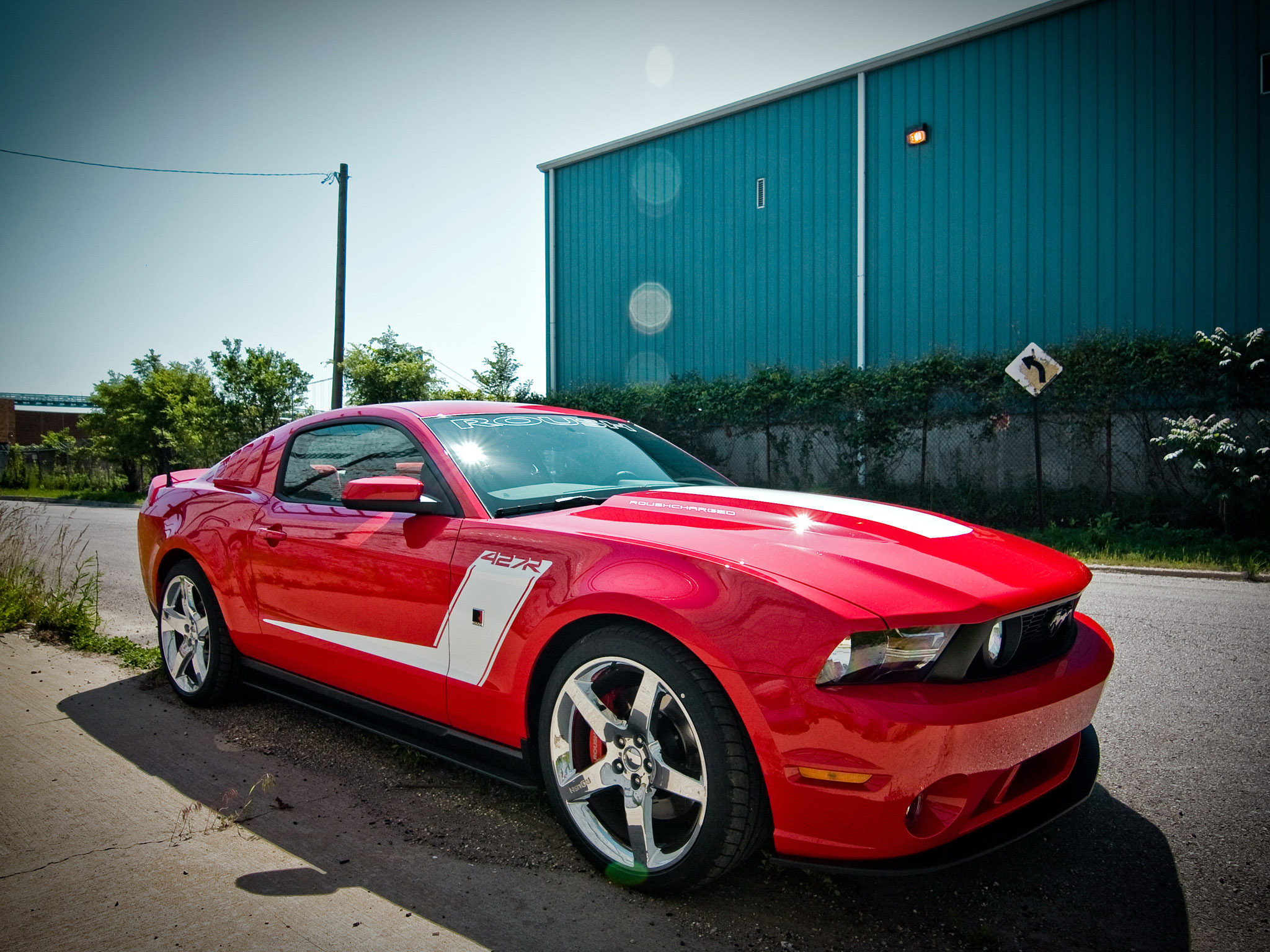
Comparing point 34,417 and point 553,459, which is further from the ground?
point 34,417

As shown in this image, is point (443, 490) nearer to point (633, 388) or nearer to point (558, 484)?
point (558, 484)

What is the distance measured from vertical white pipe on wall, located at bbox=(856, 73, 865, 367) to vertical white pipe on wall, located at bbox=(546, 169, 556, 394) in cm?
836

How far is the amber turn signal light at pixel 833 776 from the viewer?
1812 mm

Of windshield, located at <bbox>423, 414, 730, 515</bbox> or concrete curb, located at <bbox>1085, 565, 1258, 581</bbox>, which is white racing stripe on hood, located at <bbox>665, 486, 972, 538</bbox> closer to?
windshield, located at <bbox>423, 414, 730, 515</bbox>

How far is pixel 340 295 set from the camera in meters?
18.8

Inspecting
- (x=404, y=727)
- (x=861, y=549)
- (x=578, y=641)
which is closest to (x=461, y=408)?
(x=404, y=727)

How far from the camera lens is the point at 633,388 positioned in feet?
52.4

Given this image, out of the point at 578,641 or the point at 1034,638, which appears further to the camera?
the point at 578,641

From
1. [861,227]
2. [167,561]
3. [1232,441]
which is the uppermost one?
[861,227]

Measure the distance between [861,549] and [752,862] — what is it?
1013 mm

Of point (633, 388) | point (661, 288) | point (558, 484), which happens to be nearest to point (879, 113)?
point (661, 288)

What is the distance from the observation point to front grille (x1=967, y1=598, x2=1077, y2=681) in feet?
6.50

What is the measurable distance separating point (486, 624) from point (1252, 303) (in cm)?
1503

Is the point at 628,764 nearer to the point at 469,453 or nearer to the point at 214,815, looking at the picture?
the point at 469,453
